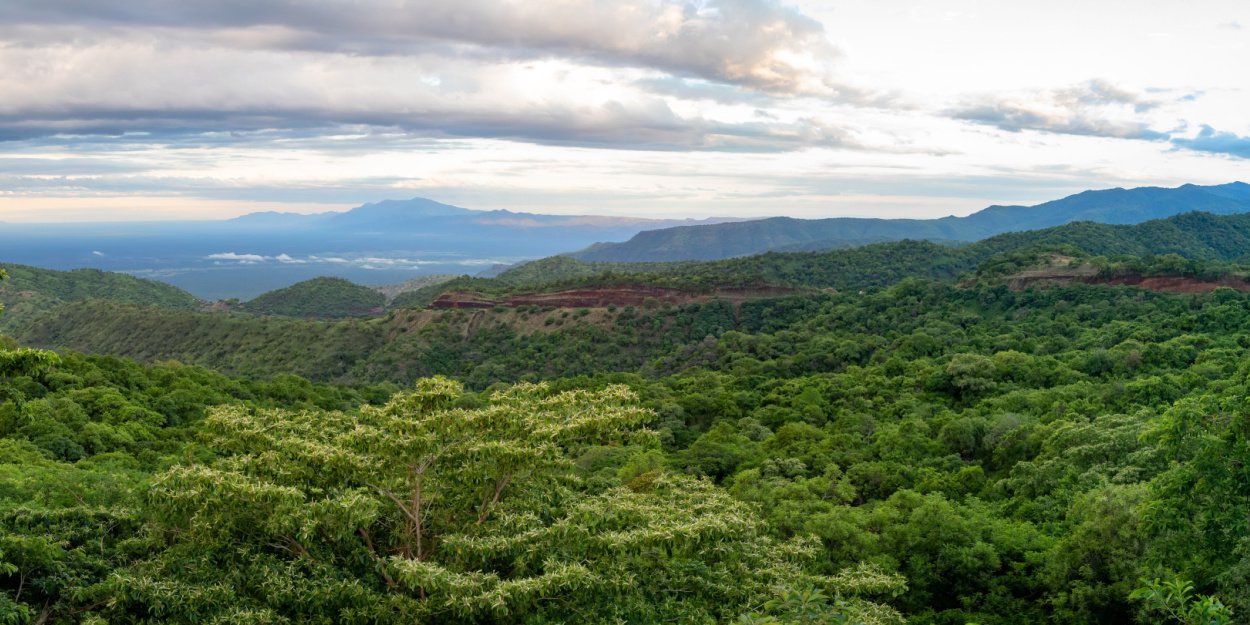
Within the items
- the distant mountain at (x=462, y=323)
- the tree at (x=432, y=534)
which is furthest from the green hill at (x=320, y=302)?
the tree at (x=432, y=534)

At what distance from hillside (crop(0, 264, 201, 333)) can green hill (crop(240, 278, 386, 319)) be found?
1052 cm

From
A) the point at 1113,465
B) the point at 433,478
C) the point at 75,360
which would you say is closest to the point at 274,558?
the point at 433,478

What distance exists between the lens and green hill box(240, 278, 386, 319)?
132625 mm

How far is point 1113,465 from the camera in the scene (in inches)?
984

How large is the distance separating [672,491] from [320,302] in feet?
433

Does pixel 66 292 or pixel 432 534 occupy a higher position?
pixel 432 534

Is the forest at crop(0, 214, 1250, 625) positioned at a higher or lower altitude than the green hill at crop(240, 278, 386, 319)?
higher

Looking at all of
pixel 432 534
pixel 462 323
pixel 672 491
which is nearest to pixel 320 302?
pixel 462 323

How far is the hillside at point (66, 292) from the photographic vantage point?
109 meters

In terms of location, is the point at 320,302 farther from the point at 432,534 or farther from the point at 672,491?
the point at 432,534

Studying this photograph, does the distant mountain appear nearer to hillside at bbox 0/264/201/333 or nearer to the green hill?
hillside at bbox 0/264/201/333

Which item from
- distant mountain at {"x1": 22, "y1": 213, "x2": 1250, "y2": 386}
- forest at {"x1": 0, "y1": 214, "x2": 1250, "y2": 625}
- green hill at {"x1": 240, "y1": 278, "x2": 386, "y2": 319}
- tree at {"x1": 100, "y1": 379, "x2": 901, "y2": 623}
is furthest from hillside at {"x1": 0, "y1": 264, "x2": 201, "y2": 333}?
tree at {"x1": 100, "y1": 379, "x2": 901, "y2": 623}

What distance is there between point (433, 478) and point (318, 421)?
3871 mm

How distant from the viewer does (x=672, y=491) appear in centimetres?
1748
